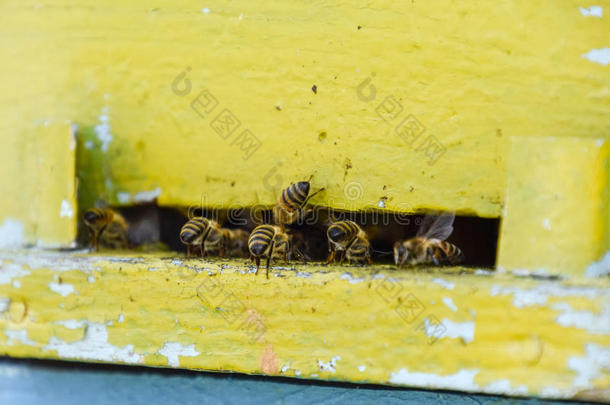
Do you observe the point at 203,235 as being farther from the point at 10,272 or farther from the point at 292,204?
the point at 10,272

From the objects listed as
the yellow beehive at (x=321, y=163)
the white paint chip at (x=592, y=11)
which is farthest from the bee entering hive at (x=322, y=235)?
the white paint chip at (x=592, y=11)

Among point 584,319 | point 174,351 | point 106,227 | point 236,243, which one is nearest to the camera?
point 584,319

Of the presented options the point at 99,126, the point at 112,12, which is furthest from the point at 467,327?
the point at 112,12

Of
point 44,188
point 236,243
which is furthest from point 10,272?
point 236,243

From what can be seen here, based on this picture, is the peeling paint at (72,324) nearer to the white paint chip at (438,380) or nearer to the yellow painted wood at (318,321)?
the yellow painted wood at (318,321)

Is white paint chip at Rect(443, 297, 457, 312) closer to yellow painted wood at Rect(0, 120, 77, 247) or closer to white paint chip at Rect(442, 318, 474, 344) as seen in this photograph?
white paint chip at Rect(442, 318, 474, 344)
